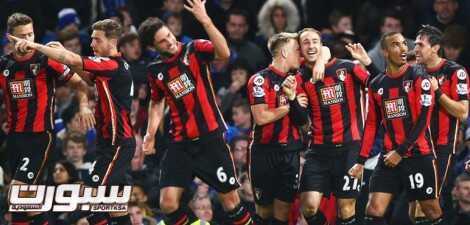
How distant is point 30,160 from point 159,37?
6.51 feet

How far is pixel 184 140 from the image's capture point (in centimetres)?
1520

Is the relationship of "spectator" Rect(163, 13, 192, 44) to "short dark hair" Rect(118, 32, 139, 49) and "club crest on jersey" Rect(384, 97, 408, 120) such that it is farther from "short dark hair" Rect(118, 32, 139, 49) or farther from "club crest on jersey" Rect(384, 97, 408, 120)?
"club crest on jersey" Rect(384, 97, 408, 120)

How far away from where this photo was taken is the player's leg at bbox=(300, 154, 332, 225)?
1566 cm

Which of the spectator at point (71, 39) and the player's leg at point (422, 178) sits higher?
the spectator at point (71, 39)

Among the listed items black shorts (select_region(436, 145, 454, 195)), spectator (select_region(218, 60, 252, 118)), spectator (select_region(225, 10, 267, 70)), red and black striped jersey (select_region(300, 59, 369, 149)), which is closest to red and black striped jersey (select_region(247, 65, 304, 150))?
red and black striped jersey (select_region(300, 59, 369, 149))

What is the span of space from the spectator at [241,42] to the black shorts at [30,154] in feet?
16.9

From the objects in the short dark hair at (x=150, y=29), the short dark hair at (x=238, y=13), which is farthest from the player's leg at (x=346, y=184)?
the short dark hair at (x=238, y=13)

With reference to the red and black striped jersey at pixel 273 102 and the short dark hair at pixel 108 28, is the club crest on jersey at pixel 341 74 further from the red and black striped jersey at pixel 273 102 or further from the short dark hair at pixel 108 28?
the short dark hair at pixel 108 28

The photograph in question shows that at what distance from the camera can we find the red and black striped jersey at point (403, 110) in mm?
15188

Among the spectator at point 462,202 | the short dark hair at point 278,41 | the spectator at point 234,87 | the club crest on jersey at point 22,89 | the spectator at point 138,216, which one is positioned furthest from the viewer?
the spectator at point 234,87

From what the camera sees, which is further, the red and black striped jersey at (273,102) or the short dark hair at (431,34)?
the short dark hair at (431,34)

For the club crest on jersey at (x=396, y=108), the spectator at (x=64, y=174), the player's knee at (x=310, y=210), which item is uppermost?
the club crest on jersey at (x=396, y=108)

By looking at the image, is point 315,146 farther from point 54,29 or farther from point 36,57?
point 54,29

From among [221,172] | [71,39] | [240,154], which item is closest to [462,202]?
[240,154]
